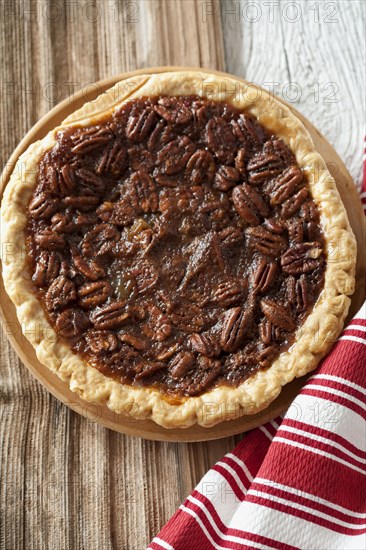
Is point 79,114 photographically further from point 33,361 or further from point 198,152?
point 33,361

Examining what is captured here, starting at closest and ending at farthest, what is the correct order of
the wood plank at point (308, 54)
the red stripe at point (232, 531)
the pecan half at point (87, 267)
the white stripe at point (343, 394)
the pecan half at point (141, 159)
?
the red stripe at point (232, 531)
the white stripe at point (343, 394)
the pecan half at point (87, 267)
the pecan half at point (141, 159)
the wood plank at point (308, 54)

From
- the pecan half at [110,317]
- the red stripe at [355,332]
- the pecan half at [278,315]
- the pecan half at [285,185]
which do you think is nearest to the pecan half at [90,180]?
the pecan half at [110,317]

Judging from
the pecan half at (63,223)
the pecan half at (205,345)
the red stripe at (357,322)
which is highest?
the pecan half at (63,223)

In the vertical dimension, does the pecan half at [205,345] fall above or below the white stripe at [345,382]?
above

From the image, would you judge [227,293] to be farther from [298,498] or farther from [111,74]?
[111,74]

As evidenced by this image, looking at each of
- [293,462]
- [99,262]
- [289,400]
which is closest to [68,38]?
[99,262]

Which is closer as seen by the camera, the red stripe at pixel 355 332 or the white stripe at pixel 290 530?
the white stripe at pixel 290 530

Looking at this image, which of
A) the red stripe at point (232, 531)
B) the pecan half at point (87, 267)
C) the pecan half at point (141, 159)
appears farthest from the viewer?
the pecan half at point (141, 159)

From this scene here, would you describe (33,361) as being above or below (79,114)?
below

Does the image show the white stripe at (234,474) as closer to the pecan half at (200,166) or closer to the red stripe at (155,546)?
the red stripe at (155,546)
